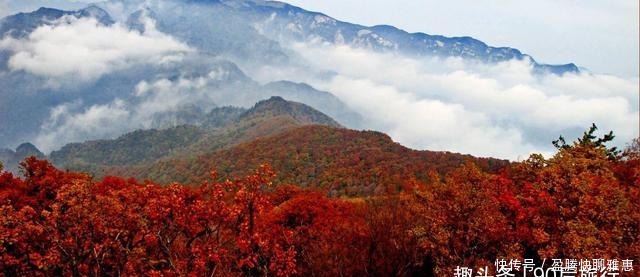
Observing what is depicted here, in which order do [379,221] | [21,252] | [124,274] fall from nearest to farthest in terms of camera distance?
[124,274], [21,252], [379,221]

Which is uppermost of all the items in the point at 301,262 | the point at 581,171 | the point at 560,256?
the point at 581,171

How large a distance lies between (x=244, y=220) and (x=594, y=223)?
24546mm

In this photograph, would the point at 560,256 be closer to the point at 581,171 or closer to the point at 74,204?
the point at 581,171

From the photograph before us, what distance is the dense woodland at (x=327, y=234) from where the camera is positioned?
32.1 m

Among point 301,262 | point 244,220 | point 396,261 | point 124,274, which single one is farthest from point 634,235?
point 124,274

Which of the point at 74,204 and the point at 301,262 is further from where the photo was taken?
the point at 301,262

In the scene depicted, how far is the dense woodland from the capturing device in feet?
105

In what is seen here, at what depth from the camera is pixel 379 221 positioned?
45.7 meters

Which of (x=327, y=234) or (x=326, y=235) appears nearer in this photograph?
(x=326, y=235)

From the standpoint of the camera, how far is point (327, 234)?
2202 inches

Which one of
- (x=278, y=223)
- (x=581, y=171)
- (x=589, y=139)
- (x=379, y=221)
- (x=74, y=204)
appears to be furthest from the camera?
(x=589, y=139)

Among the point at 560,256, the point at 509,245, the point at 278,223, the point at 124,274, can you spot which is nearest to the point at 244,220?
the point at 124,274

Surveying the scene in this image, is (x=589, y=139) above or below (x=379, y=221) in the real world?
above

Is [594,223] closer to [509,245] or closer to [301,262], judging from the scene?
[509,245]
